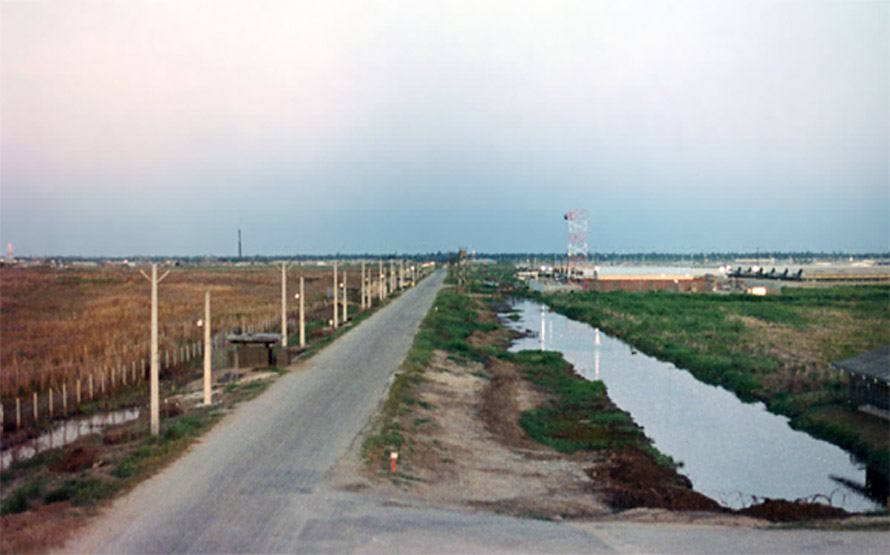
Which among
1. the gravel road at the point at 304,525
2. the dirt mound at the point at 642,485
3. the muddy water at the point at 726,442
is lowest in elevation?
the muddy water at the point at 726,442

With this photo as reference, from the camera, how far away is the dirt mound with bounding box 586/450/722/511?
1794cm

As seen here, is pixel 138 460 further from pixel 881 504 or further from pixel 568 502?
pixel 881 504

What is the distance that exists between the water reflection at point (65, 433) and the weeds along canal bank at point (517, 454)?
904 centimetres

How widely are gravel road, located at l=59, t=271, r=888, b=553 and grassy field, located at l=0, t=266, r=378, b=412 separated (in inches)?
619

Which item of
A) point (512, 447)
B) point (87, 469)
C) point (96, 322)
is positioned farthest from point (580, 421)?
point (96, 322)

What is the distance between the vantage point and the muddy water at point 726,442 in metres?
21.3

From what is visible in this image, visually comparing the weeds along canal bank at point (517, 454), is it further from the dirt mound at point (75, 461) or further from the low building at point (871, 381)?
the low building at point (871, 381)

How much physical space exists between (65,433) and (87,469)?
837cm

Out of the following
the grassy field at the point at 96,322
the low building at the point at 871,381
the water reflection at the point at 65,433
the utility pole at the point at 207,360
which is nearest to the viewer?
the water reflection at the point at 65,433

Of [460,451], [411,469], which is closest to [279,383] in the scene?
[460,451]

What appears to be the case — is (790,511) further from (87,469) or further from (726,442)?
(87,469)

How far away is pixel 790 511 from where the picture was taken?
18141 millimetres

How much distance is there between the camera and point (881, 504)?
20.2 meters

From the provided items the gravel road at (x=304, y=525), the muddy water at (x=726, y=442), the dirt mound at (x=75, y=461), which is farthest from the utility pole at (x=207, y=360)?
the muddy water at (x=726, y=442)
